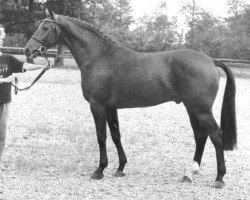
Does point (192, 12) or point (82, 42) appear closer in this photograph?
point (82, 42)

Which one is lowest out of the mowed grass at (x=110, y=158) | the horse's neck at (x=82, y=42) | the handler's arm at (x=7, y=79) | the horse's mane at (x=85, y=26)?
the mowed grass at (x=110, y=158)

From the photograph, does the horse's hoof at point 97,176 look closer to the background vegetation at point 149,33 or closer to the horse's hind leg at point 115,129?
the horse's hind leg at point 115,129

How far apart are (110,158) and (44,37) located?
7.57 ft

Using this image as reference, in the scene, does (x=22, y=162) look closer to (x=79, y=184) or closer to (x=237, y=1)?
(x=79, y=184)

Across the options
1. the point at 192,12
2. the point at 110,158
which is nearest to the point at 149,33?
the point at 192,12

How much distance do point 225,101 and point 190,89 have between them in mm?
725

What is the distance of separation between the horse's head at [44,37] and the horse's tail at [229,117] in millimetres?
2255

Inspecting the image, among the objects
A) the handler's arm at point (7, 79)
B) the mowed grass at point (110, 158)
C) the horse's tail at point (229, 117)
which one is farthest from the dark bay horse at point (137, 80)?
the handler's arm at point (7, 79)

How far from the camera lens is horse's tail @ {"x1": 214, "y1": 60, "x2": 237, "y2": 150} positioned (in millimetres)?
5734

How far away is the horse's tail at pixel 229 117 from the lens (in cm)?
573

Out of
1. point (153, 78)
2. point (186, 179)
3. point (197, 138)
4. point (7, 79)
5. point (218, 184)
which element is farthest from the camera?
point (197, 138)

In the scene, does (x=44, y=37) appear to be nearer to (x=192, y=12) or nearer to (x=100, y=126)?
(x=100, y=126)

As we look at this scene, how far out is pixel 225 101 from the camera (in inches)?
227

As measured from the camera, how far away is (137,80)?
218 inches
